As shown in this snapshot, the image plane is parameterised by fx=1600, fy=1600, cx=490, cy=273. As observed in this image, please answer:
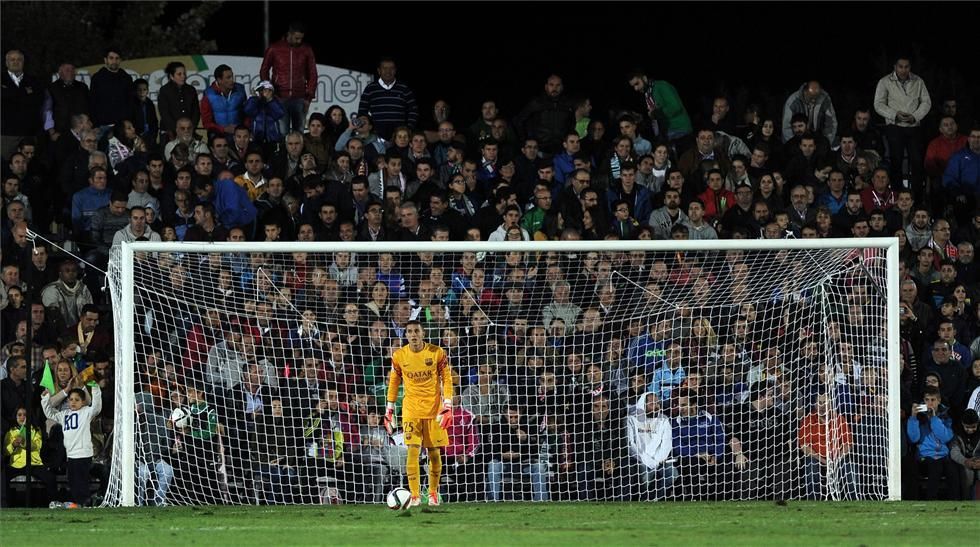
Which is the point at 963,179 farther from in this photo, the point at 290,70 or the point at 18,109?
the point at 18,109

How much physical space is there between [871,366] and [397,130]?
548 cm

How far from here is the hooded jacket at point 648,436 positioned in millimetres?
13203

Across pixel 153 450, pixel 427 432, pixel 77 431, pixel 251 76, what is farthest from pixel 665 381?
pixel 251 76

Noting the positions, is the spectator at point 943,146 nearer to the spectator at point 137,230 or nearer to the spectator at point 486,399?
the spectator at point 486,399

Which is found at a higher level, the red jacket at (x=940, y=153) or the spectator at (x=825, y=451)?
the red jacket at (x=940, y=153)

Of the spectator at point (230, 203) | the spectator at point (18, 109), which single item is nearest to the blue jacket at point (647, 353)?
the spectator at point (230, 203)

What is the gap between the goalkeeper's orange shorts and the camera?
12.3 meters

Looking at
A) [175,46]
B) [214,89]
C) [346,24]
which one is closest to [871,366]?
[214,89]

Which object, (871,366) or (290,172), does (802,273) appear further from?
(290,172)

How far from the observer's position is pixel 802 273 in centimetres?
1379

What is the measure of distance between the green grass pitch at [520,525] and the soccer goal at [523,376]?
1305 mm

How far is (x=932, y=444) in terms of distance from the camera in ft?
44.8

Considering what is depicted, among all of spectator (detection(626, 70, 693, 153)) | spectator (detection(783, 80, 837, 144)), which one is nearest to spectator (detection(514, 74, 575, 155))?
spectator (detection(626, 70, 693, 153))

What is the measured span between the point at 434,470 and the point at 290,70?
19.9 ft
